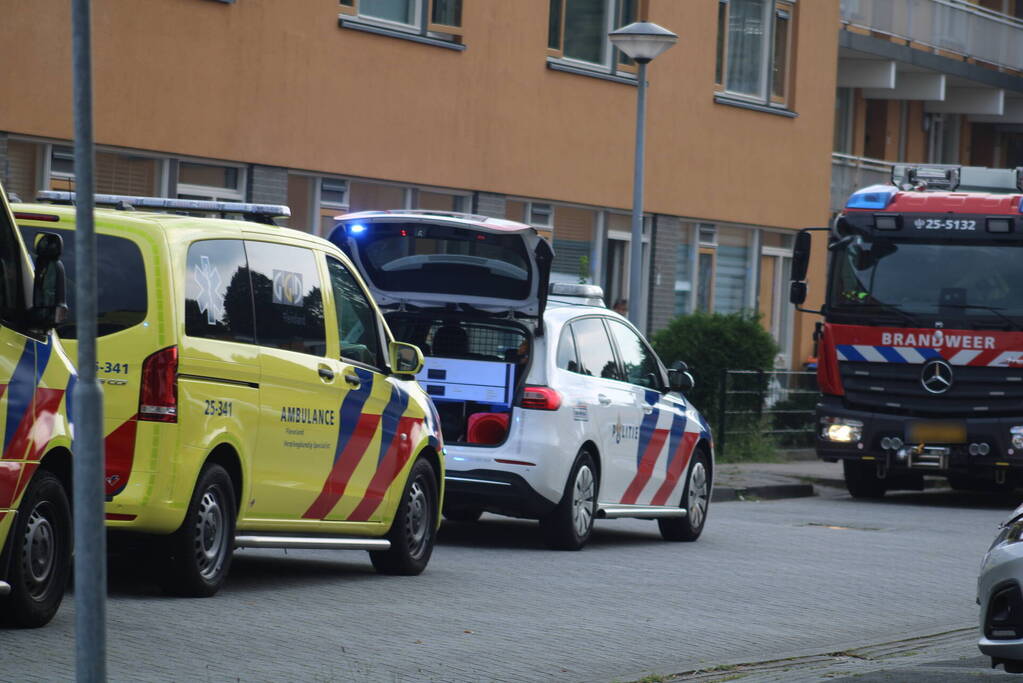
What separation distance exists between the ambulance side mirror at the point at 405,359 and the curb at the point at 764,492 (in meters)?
9.12

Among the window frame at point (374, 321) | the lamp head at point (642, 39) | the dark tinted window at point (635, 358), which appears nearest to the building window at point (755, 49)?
the lamp head at point (642, 39)

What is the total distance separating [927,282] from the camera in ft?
65.7

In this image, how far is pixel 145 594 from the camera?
970 centimetres

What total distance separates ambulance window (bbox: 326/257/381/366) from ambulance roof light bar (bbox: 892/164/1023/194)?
11.1m

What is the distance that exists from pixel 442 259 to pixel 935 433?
8.06m

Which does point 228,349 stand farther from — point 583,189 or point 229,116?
point 583,189

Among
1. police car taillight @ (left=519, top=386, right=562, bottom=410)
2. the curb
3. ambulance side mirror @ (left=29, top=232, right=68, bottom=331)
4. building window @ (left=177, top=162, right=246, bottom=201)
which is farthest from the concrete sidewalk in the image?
ambulance side mirror @ (left=29, top=232, right=68, bottom=331)

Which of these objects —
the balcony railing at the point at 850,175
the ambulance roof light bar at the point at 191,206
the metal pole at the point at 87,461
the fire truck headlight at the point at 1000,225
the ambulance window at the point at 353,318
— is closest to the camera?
the metal pole at the point at 87,461

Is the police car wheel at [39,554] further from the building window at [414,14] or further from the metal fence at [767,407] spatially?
the metal fence at [767,407]

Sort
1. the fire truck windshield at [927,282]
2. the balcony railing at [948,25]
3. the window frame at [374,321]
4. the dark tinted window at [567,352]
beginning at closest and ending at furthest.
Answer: the window frame at [374,321] < the dark tinted window at [567,352] < the fire truck windshield at [927,282] < the balcony railing at [948,25]

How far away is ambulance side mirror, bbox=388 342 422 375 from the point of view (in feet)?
37.0

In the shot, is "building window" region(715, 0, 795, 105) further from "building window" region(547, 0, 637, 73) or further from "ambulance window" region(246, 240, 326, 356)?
"ambulance window" region(246, 240, 326, 356)

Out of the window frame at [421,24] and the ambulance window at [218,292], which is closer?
the ambulance window at [218,292]

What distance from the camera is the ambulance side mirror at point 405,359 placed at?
11281 millimetres
